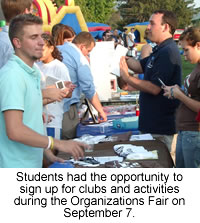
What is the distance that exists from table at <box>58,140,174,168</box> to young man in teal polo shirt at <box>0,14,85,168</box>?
0.67 metres

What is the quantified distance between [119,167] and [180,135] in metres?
0.77

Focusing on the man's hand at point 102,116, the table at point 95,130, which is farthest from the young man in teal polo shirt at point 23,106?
the man's hand at point 102,116

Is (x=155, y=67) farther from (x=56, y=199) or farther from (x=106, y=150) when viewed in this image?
(x=56, y=199)

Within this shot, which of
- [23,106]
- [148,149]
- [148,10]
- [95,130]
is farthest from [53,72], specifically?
[148,10]

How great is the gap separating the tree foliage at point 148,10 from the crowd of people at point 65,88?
64.1 m

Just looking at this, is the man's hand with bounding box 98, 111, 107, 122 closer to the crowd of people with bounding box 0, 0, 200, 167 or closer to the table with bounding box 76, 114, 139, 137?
the crowd of people with bounding box 0, 0, 200, 167

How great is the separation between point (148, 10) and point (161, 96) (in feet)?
214

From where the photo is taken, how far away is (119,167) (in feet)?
8.20

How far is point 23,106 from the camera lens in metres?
1.87

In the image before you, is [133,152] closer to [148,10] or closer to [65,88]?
[65,88]

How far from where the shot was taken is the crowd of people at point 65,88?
1.91m

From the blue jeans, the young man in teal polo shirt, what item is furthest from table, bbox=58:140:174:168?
the young man in teal polo shirt

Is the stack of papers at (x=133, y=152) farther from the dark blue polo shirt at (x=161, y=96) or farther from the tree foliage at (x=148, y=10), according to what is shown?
the tree foliage at (x=148, y=10)

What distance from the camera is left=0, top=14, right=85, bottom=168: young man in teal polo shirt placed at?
72.6 inches
